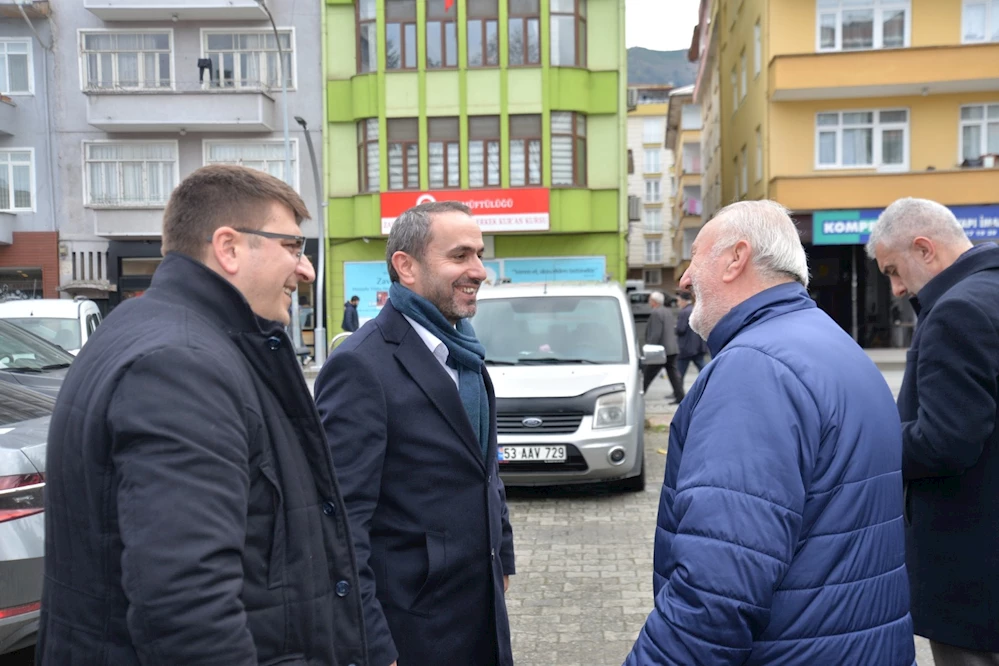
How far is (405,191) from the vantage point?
2827cm

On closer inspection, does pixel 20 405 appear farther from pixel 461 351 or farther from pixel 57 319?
pixel 57 319

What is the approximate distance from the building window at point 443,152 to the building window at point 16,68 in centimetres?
1288

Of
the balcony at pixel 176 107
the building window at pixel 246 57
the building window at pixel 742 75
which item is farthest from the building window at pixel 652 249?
the balcony at pixel 176 107

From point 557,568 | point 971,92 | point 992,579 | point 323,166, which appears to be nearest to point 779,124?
point 971,92

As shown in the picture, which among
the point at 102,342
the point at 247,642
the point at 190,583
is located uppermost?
the point at 102,342

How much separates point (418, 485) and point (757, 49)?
30.0 metres

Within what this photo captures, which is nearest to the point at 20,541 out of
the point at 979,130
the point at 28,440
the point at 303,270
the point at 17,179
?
the point at 28,440

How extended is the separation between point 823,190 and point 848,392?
2622cm

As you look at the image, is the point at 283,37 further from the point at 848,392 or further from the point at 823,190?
the point at 848,392

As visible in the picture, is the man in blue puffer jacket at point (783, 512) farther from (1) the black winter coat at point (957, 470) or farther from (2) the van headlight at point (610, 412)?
(2) the van headlight at point (610, 412)

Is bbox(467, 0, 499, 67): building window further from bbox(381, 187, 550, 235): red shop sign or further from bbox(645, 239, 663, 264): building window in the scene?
bbox(645, 239, 663, 264): building window

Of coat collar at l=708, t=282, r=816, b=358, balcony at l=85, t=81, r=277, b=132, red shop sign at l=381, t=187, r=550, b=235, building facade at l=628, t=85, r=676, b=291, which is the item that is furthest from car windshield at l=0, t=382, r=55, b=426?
building facade at l=628, t=85, r=676, b=291

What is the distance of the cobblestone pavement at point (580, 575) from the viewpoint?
495cm

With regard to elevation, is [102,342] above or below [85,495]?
above
